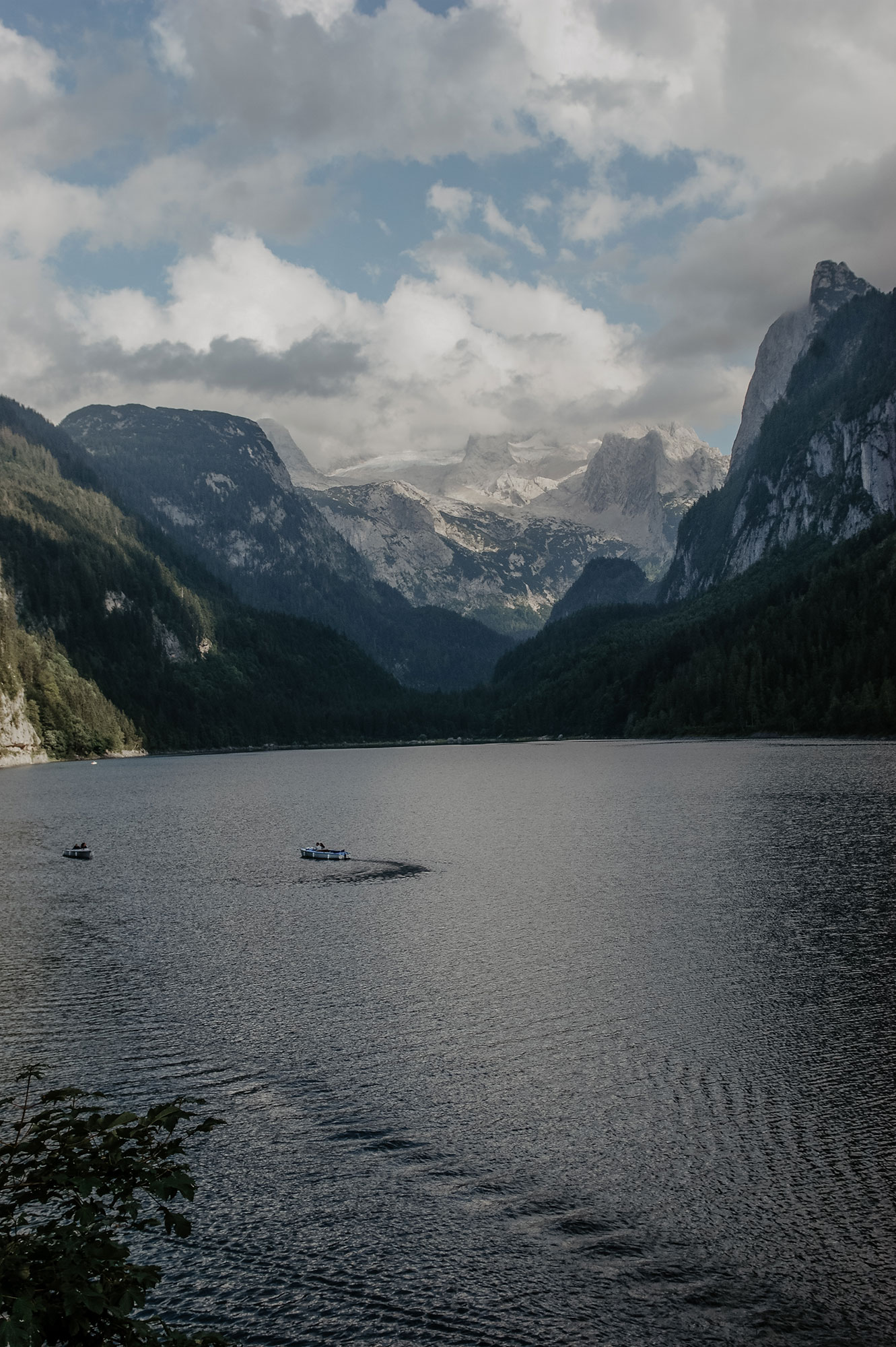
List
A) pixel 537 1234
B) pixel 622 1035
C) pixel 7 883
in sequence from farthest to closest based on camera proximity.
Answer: pixel 7 883 < pixel 622 1035 < pixel 537 1234

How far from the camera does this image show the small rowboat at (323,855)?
327 feet

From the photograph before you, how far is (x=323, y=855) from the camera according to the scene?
99938mm

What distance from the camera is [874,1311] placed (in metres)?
→ 22.4

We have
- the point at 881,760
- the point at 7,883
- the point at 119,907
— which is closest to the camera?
the point at 119,907

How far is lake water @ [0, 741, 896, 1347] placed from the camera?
23.8 m

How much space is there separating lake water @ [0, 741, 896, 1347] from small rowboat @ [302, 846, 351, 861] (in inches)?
424

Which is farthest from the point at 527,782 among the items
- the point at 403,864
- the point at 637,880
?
the point at 637,880

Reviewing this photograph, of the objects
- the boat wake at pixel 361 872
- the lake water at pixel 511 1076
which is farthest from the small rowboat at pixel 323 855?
the lake water at pixel 511 1076

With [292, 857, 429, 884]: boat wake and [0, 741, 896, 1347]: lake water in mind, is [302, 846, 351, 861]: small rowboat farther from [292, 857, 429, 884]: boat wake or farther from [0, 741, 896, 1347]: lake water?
[0, 741, 896, 1347]: lake water

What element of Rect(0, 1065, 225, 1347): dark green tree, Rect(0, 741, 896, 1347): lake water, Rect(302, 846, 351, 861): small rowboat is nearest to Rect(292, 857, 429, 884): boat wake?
Rect(0, 741, 896, 1347): lake water

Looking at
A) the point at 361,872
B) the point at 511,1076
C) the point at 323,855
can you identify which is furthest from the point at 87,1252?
the point at 323,855

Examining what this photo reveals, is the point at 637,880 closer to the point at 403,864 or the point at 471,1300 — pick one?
the point at 403,864

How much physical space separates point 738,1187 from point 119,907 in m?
59.8

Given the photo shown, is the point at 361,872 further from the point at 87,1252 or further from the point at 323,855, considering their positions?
the point at 87,1252
